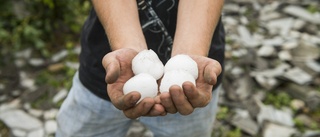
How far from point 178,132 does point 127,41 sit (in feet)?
1.39

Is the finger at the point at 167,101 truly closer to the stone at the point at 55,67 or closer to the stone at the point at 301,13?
the stone at the point at 55,67

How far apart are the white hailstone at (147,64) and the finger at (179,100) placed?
219mm

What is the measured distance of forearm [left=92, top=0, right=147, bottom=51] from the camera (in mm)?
1390

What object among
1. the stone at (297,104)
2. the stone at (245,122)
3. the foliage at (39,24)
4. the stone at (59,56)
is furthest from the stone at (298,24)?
the stone at (59,56)

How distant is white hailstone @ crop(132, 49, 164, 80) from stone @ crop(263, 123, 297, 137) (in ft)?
4.78

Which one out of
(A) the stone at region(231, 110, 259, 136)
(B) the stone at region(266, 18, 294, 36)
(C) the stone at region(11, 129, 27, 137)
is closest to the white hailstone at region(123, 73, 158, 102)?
(A) the stone at region(231, 110, 259, 136)

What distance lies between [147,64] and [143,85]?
84mm

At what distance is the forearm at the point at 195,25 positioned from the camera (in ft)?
4.63

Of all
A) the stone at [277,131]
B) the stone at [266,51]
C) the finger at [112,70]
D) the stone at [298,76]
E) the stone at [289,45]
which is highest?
the finger at [112,70]

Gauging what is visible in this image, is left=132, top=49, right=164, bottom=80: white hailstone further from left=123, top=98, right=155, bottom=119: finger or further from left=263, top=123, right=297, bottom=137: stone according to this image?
left=263, top=123, right=297, bottom=137: stone

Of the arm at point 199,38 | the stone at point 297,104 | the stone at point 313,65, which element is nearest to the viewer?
the arm at point 199,38

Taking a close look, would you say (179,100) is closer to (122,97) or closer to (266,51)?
(122,97)

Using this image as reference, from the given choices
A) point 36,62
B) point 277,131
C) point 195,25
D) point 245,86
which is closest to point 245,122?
point 277,131

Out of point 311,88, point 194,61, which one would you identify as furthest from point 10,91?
point 311,88
